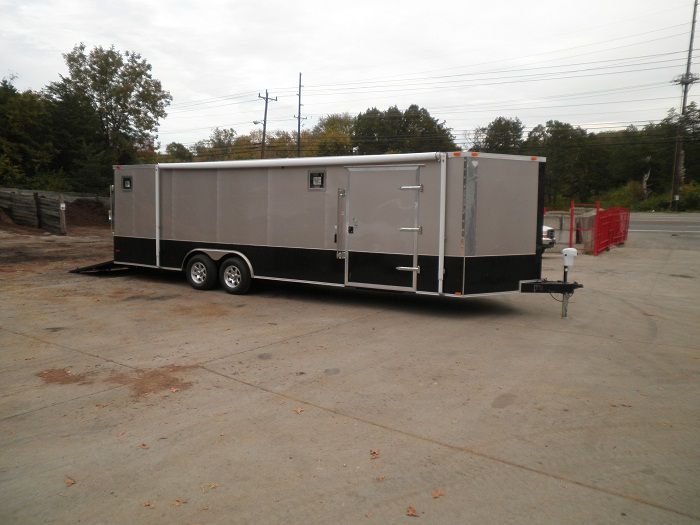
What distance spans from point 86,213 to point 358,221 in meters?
27.4

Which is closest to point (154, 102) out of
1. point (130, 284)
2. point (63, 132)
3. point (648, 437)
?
point (63, 132)

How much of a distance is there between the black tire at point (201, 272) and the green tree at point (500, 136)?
163 feet

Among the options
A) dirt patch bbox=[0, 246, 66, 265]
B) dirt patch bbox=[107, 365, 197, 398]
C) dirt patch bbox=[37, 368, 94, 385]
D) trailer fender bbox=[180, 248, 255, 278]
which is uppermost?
trailer fender bbox=[180, 248, 255, 278]

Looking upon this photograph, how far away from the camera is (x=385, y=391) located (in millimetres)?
5445

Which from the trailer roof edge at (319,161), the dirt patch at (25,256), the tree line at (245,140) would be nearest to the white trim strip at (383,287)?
the trailer roof edge at (319,161)

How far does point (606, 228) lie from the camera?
19.7m

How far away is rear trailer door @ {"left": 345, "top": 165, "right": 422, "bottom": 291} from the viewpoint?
9078mm

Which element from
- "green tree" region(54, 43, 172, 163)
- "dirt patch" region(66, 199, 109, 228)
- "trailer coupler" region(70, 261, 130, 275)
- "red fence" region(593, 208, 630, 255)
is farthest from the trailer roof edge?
"green tree" region(54, 43, 172, 163)

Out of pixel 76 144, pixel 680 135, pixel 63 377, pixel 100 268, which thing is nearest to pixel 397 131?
pixel 680 135

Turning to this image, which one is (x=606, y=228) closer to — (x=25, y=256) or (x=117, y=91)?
(x=25, y=256)

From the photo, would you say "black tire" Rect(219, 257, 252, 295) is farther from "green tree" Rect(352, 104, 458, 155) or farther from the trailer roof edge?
"green tree" Rect(352, 104, 458, 155)

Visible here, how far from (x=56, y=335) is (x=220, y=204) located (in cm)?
435

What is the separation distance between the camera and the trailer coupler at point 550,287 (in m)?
8.77

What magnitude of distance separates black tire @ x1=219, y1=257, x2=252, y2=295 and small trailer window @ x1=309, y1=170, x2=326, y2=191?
2139mm
